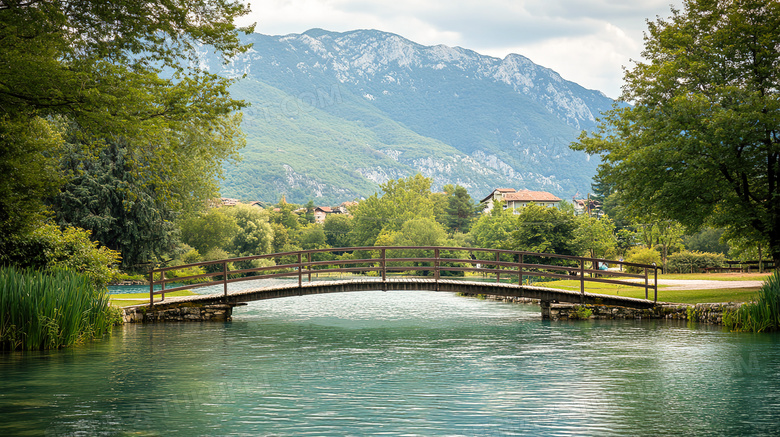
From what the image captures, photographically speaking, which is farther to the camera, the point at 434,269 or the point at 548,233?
the point at 548,233

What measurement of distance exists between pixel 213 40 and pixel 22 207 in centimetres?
738

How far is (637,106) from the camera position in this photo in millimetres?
27328

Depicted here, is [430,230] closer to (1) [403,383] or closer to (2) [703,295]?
(2) [703,295]

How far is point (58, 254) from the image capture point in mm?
19484

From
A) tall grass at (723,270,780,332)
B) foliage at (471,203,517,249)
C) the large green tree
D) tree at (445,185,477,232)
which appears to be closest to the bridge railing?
tall grass at (723,270,780,332)

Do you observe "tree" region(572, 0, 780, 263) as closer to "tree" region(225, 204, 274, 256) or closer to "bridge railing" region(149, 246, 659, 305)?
"bridge railing" region(149, 246, 659, 305)

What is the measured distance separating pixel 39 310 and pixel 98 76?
568cm

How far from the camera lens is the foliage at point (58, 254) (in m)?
18.7

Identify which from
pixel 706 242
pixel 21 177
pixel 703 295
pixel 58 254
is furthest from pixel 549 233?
pixel 706 242

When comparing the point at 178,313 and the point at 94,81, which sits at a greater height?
the point at 94,81

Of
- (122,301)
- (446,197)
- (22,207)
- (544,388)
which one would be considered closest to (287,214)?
(446,197)

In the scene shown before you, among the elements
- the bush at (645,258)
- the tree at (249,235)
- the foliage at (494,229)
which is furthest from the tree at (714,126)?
the foliage at (494,229)

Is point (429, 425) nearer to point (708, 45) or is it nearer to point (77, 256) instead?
point (77, 256)

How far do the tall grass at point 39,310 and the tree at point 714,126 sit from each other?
781 inches
